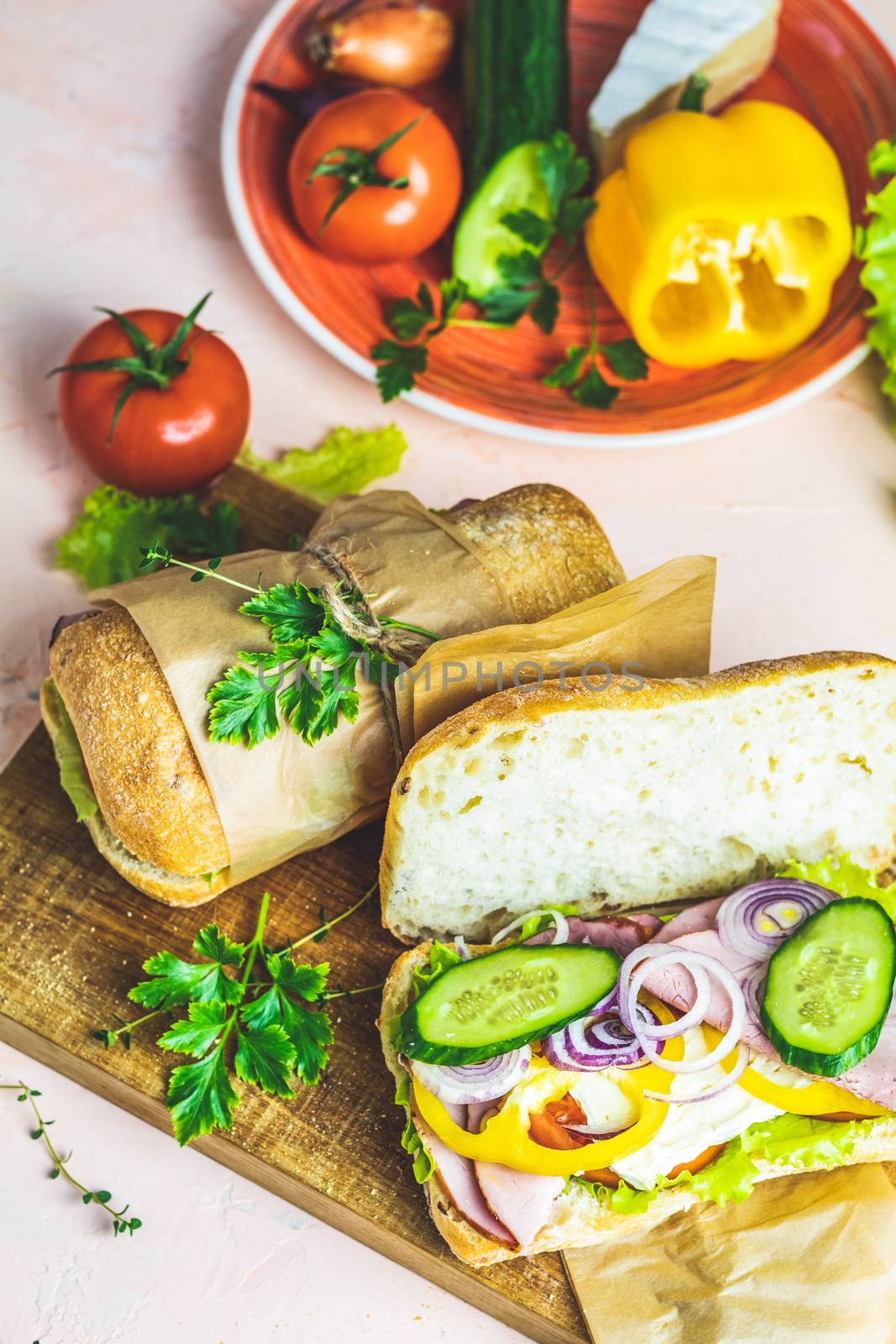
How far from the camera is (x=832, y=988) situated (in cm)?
254

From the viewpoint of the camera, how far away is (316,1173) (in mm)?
2654

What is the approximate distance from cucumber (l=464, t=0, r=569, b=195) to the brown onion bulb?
11 cm

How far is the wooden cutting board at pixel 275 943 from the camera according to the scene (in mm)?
2633

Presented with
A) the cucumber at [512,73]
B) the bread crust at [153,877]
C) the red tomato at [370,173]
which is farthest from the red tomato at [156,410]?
the cucumber at [512,73]

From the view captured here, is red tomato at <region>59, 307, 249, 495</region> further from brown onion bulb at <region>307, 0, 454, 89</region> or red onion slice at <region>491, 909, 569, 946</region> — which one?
red onion slice at <region>491, 909, 569, 946</region>

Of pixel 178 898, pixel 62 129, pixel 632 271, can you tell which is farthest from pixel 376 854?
pixel 62 129

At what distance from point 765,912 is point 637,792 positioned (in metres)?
0.36

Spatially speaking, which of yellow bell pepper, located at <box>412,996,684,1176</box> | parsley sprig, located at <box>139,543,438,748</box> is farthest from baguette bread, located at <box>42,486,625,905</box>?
yellow bell pepper, located at <box>412,996,684,1176</box>

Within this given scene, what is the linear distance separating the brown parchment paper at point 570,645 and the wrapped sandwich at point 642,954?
11cm

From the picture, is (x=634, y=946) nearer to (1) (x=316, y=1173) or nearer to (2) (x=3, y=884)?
(1) (x=316, y=1173)

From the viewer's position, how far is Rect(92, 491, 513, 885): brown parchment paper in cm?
262

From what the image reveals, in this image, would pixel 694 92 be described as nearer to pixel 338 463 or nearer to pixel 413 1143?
pixel 338 463

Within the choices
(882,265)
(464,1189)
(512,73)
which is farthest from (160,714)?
(882,265)

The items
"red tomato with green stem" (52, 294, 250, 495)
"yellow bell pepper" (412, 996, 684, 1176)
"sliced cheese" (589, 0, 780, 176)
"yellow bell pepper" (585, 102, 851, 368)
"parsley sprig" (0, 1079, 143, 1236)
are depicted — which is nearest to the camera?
"yellow bell pepper" (412, 996, 684, 1176)
